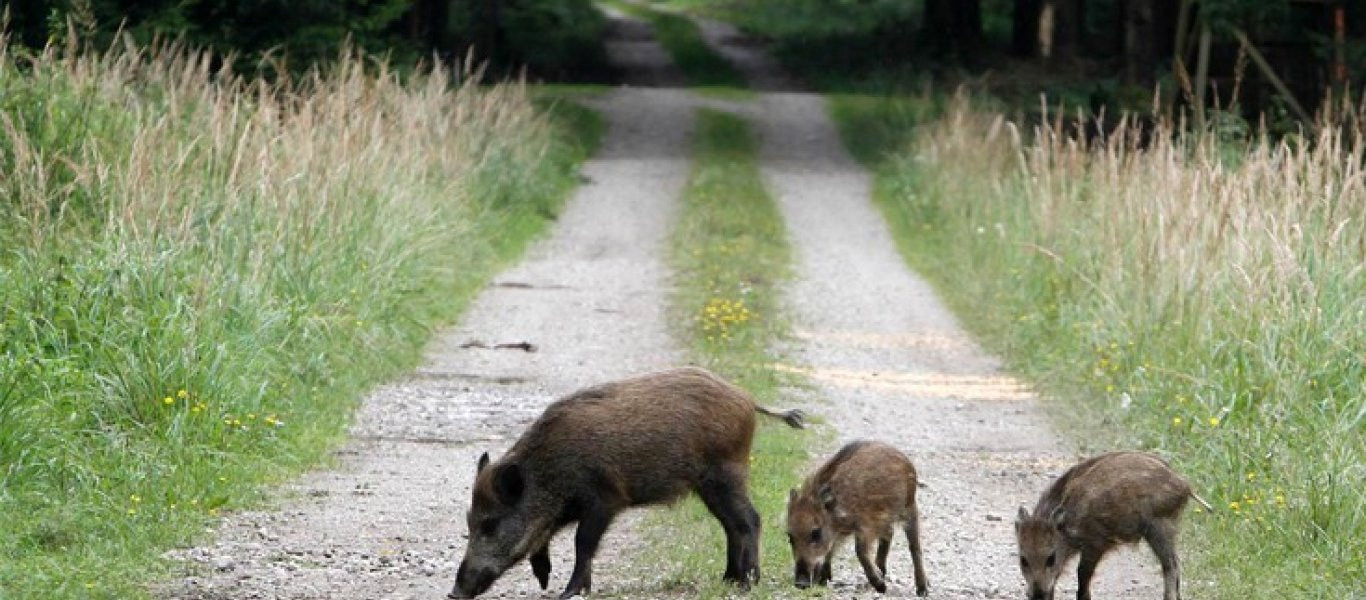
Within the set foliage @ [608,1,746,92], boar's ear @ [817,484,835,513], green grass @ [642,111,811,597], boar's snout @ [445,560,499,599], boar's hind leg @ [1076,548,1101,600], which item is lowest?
foliage @ [608,1,746,92]

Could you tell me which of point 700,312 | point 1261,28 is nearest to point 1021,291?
point 700,312

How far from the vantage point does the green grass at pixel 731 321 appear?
9.00 metres

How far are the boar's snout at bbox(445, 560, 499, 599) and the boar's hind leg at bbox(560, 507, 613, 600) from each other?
30cm

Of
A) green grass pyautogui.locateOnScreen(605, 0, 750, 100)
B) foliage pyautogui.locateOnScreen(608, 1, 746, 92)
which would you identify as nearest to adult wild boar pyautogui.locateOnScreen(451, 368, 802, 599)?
green grass pyautogui.locateOnScreen(605, 0, 750, 100)

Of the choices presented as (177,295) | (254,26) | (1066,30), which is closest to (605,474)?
(177,295)

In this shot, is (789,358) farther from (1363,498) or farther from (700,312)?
(1363,498)

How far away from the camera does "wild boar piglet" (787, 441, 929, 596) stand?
841cm

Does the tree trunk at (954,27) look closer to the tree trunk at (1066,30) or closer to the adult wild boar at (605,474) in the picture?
the tree trunk at (1066,30)

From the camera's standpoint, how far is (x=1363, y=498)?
888 cm

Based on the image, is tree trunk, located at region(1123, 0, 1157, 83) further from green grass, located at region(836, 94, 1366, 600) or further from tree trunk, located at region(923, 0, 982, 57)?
green grass, located at region(836, 94, 1366, 600)

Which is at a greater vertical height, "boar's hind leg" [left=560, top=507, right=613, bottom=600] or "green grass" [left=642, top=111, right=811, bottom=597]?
"boar's hind leg" [left=560, top=507, right=613, bottom=600]

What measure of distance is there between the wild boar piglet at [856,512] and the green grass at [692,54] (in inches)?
1343

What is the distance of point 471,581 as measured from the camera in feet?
26.4

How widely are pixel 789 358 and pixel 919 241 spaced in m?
9.40
